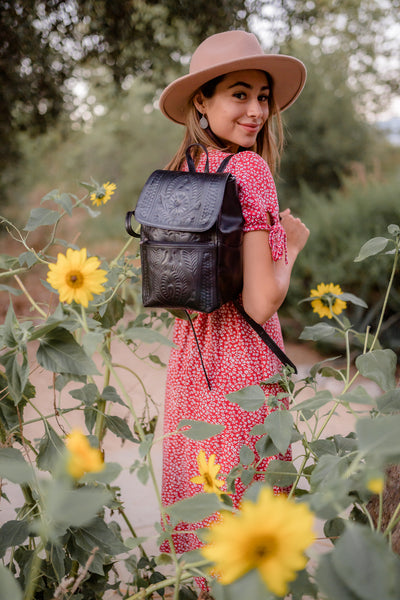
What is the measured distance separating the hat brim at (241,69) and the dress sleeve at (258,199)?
27cm

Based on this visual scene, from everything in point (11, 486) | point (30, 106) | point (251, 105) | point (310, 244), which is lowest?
point (11, 486)

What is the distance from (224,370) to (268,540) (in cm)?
88

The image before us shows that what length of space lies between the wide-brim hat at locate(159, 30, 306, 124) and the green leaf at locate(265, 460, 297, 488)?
91cm

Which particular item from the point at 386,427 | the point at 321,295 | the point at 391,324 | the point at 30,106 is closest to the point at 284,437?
the point at 386,427

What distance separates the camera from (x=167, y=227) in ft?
3.79

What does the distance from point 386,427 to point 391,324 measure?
3964mm

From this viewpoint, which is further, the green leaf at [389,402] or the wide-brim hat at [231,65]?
the wide-brim hat at [231,65]

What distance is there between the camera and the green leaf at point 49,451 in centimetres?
97

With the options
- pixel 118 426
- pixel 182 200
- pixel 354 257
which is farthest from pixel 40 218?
pixel 354 257

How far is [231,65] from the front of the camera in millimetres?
1370

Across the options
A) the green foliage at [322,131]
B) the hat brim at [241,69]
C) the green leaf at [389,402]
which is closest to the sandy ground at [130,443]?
the hat brim at [241,69]

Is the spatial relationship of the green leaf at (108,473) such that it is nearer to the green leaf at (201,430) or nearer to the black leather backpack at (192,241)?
the green leaf at (201,430)

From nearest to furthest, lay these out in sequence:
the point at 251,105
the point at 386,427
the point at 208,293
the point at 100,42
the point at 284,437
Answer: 1. the point at 386,427
2. the point at 284,437
3. the point at 208,293
4. the point at 251,105
5. the point at 100,42

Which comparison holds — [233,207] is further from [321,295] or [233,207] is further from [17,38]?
[17,38]
